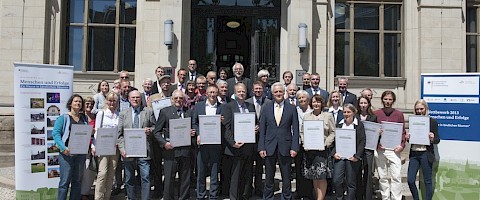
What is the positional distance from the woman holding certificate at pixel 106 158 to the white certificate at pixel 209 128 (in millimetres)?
1463

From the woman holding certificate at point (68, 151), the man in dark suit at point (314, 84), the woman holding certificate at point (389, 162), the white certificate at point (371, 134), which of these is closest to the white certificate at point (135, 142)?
the woman holding certificate at point (68, 151)

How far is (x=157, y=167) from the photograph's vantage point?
820cm

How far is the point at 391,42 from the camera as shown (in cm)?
1445

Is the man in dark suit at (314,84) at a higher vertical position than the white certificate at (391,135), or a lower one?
higher

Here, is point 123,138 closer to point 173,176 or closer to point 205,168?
point 173,176

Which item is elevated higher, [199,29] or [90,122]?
[199,29]

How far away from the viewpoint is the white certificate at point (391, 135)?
7.54m

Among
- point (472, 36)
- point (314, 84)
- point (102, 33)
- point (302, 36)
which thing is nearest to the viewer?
point (314, 84)

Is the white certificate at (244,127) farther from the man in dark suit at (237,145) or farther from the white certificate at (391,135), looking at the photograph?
the white certificate at (391,135)

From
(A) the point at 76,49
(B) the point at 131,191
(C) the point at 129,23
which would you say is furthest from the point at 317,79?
(A) the point at 76,49

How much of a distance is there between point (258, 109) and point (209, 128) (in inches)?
44.2

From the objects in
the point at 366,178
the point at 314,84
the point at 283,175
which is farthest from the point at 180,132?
the point at 366,178

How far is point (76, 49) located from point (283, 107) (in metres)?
8.53

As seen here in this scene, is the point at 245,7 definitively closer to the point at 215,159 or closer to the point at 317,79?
Result: the point at 317,79
